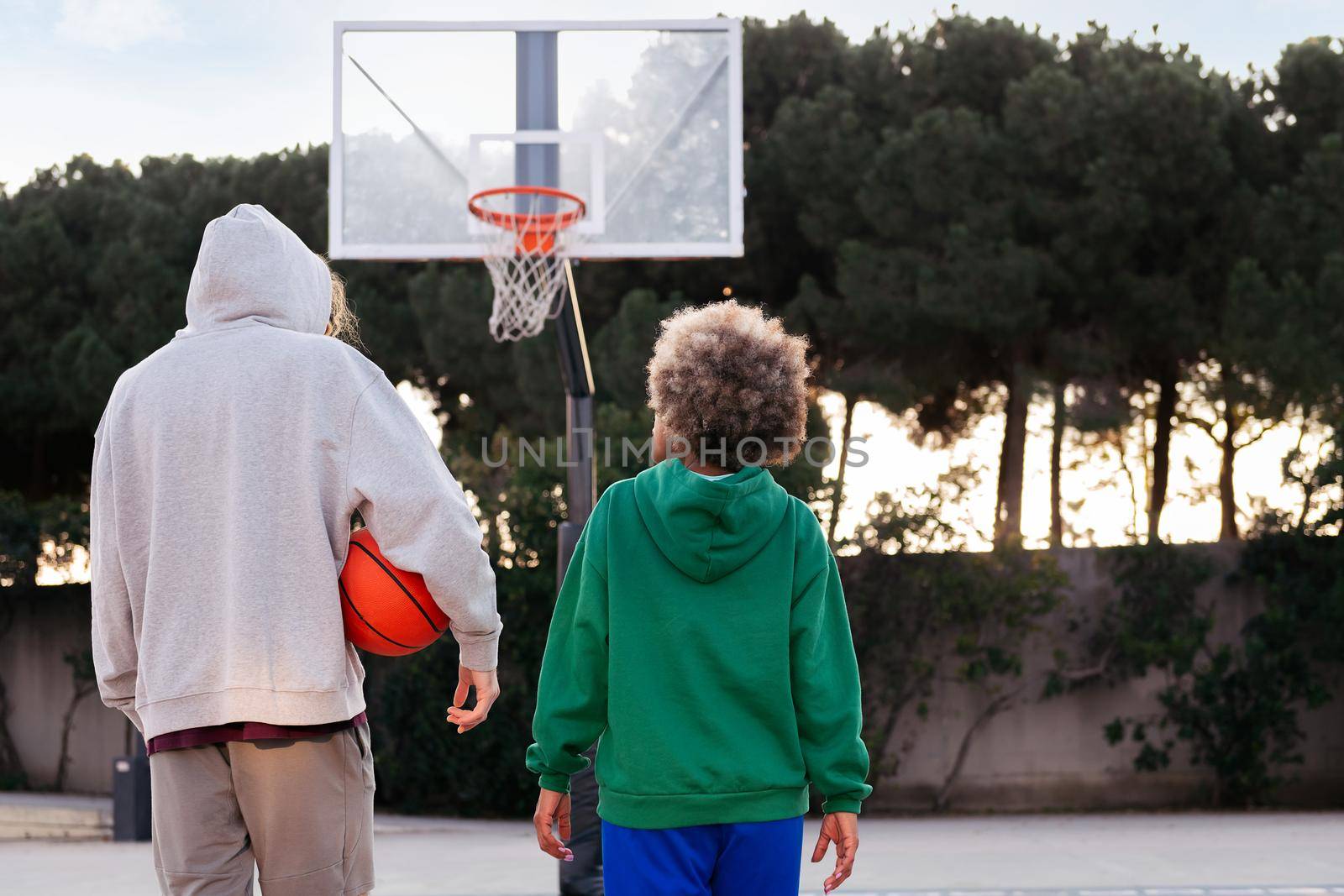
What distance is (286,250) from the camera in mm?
2482

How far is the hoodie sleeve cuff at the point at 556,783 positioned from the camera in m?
2.37

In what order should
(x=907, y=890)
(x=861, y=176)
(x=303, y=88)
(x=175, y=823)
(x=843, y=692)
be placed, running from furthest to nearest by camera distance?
(x=861, y=176), (x=303, y=88), (x=907, y=890), (x=843, y=692), (x=175, y=823)

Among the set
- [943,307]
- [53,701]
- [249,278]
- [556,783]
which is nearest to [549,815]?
[556,783]

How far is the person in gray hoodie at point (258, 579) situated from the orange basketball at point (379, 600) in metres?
0.03

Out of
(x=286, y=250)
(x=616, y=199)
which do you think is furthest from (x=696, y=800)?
(x=616, y=199)

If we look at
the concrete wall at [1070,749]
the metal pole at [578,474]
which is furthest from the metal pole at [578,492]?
the concrete wall at [1070,749]

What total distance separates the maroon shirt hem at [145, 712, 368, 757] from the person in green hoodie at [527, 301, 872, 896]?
0.42m

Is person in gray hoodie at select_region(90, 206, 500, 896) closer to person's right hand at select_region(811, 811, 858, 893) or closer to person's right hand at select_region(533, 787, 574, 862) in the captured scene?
person's right hand at select_region(533, 787, 574, 862)

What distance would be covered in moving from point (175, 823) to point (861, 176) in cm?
1203

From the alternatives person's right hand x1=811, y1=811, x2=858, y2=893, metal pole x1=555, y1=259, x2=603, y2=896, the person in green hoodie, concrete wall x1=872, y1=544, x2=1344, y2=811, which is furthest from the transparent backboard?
concrete wall x1=872, y1=544, x2=1344, y2=811

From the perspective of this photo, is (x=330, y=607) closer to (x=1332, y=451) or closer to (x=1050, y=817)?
(x=1050, y=817)

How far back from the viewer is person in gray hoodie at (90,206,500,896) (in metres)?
2.20

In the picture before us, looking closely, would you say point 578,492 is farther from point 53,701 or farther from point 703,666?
point 53,701

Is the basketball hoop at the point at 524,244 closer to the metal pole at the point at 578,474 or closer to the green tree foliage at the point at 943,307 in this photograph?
the metal pole at the point at 578,474
